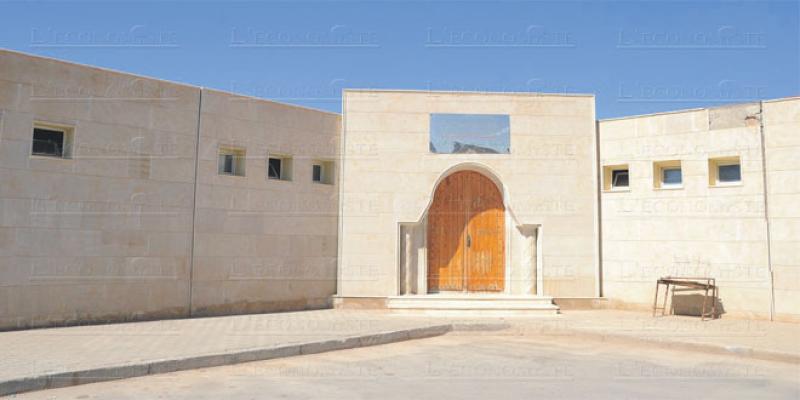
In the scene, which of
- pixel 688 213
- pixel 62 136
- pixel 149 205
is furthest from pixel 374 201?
pixel 688 213

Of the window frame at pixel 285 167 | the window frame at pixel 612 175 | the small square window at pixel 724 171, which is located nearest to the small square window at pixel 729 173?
the small square window at pixel 724 171

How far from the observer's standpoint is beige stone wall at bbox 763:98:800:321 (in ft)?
40.8

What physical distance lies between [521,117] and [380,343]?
697 cm

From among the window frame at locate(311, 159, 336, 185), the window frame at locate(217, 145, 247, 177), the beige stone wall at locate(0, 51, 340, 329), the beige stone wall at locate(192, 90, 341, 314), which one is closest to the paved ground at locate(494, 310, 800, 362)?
the beige stone wall at locate(192, 90, 341, 314)

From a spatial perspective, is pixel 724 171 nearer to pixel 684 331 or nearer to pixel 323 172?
pixel 684 331

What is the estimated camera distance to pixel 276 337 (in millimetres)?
10117

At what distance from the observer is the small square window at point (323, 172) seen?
15047mm

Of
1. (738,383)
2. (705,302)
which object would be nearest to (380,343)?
(738,383)

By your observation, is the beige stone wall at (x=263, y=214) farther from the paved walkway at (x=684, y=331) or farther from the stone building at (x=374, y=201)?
the paved walkway at (x=684, y=331)

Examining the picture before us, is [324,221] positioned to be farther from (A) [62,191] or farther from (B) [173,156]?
(A) [62,191]

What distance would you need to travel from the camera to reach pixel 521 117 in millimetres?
14938

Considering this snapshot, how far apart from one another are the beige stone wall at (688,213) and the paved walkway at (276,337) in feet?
2.87

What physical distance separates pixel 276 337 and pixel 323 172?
583cm

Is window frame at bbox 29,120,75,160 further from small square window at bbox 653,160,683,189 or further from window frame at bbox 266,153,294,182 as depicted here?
small square window at bbox 653,160,683,189
